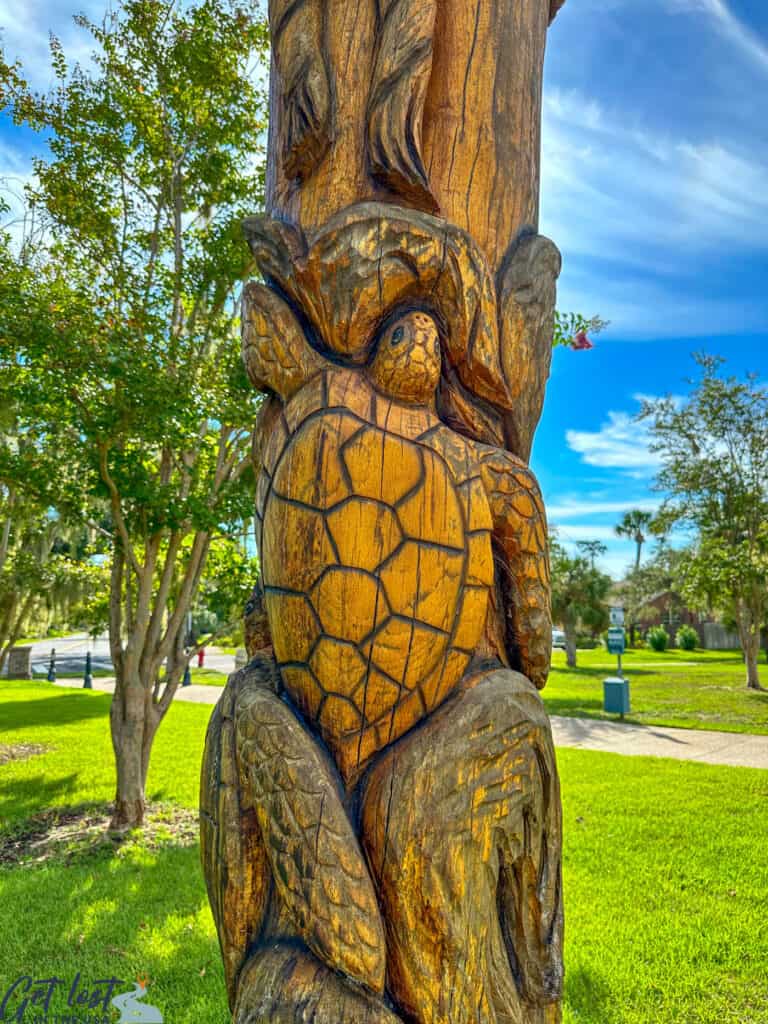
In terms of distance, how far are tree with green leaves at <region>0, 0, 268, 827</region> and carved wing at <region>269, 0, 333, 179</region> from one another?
3.78 meters

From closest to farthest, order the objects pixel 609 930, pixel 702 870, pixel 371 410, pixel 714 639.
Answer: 1. pixel 371 410
2. pixel 609 930
3. pixel 702 870
4. pixel 714 639

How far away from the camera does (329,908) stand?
1240 millimetres

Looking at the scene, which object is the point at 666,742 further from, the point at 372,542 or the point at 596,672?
the point at 596,672

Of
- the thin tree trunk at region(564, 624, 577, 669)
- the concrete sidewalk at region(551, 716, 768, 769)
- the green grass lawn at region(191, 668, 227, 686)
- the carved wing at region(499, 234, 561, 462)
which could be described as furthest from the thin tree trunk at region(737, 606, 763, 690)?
the carved wing at region(499, 234, 561, 462)

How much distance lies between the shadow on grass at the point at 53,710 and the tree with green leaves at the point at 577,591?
1545cm

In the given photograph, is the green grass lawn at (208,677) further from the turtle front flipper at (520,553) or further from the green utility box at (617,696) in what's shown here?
the turtle front flipper at (520,553)

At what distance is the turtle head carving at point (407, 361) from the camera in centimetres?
148

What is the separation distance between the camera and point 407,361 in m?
1.48

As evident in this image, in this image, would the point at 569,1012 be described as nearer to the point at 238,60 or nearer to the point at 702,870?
the point at 702,870

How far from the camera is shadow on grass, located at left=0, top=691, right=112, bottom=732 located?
12086mm

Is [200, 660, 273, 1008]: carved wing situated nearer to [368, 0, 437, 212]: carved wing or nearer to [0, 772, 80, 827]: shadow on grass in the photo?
[368, 0, 437, 212]: carved wing

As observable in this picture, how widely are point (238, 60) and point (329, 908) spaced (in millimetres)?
7093

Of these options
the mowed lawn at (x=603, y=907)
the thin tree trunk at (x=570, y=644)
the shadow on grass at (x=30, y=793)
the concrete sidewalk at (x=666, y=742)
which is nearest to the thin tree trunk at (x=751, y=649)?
the concrete sidewalk at (x=666, y=742)

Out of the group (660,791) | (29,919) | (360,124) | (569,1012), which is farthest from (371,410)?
(660,791)
